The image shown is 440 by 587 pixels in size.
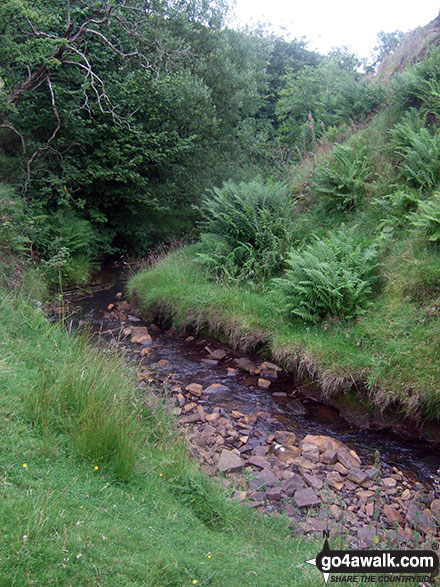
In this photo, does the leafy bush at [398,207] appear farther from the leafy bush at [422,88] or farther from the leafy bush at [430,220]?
the leafy bush at [422,88]

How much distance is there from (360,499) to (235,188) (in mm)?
7618

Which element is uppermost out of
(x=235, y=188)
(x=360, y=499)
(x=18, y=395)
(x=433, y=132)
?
(x=433, y=132)

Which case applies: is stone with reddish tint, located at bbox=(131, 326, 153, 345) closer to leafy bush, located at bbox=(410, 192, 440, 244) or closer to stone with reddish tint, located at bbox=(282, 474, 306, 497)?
stone with reddish tint, located at bbox=(282, 474, 306, 497)

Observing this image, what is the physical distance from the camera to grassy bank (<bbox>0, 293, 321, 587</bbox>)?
2717 millimetres

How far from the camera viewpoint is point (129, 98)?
38.2 ft

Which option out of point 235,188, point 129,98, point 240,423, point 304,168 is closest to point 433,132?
point 304,168

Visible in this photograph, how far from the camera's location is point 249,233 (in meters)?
10.2

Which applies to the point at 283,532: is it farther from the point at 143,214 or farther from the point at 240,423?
the point at 143,214

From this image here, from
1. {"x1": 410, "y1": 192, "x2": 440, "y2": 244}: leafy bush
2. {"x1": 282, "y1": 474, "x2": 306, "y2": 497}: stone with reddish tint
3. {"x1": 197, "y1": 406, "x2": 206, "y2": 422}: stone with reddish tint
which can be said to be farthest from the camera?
{"x1": 410, "y1": 192, "x2": 440, "y2": 244}: leafy bush

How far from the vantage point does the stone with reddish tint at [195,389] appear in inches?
274

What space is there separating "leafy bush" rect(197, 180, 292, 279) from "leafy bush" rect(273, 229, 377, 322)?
1.45 meters

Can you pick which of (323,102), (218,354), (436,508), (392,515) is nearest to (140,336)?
(218,354)

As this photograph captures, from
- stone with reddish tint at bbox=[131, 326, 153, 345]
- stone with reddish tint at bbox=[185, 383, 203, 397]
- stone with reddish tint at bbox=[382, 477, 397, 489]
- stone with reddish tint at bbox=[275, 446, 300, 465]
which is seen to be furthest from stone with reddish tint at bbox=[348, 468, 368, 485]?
stone with reddish tint at bbox=[131, 326, 153, 345]

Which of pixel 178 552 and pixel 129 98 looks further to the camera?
pixel 129 98
